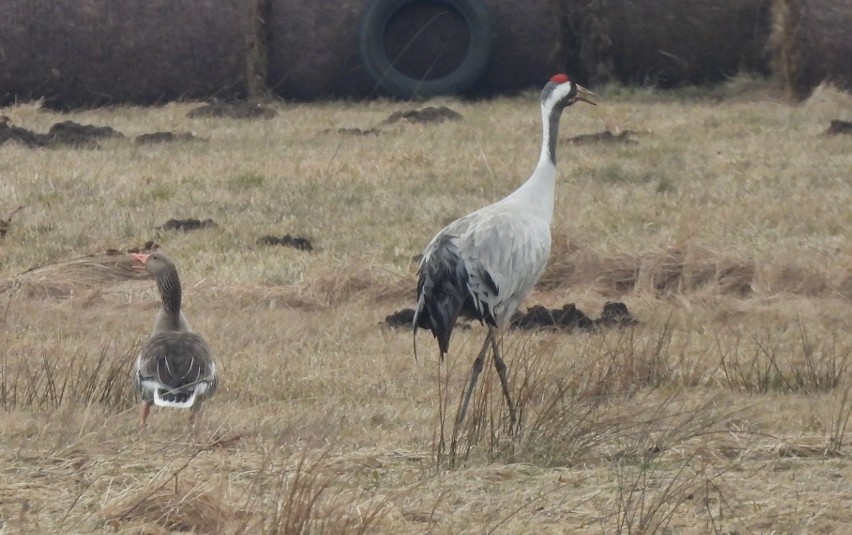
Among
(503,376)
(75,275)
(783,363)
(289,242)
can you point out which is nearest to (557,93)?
(783,363)

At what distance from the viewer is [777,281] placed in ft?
32.0

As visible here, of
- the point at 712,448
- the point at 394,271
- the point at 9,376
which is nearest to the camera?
the point at 712,448

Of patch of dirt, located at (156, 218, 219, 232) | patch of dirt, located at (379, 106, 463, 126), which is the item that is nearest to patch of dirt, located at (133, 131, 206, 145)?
patch of dirt, located at (379, 106, 463, 126)

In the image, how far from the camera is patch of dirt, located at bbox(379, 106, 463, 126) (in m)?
16.7

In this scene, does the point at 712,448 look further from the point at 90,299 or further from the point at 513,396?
the point at 90,299

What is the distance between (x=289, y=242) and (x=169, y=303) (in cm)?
343

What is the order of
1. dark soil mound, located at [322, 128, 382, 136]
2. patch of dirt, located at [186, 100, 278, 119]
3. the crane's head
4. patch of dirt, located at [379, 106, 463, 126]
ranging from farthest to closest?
1. patch of dirt, located at [186, 100, 278, 119]
2. patch of dirt, located at [379, 106, 463, 126]
3. dark soil mound, located at [322, 128, 382, 136]
4. the crane's head

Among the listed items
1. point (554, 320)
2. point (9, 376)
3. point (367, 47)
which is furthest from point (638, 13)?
point (9, 376)

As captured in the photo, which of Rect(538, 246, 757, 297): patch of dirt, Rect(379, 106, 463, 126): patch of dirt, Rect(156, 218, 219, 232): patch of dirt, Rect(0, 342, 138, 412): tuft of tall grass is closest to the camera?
Rect(0, 342, 138, 412): tuft of tall grass

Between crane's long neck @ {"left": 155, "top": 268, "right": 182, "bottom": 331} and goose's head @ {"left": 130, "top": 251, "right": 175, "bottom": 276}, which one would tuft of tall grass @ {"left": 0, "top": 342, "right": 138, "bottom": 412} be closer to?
crane's long neck @ {"left": 155, "top": 268, "right": 182, "bottom": 331}

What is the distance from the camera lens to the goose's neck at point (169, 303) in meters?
7.66

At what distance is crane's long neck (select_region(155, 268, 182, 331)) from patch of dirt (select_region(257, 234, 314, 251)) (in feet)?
10.5

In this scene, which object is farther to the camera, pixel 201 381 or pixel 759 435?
pixel 201 381

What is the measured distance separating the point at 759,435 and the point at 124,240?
20.2 feet
